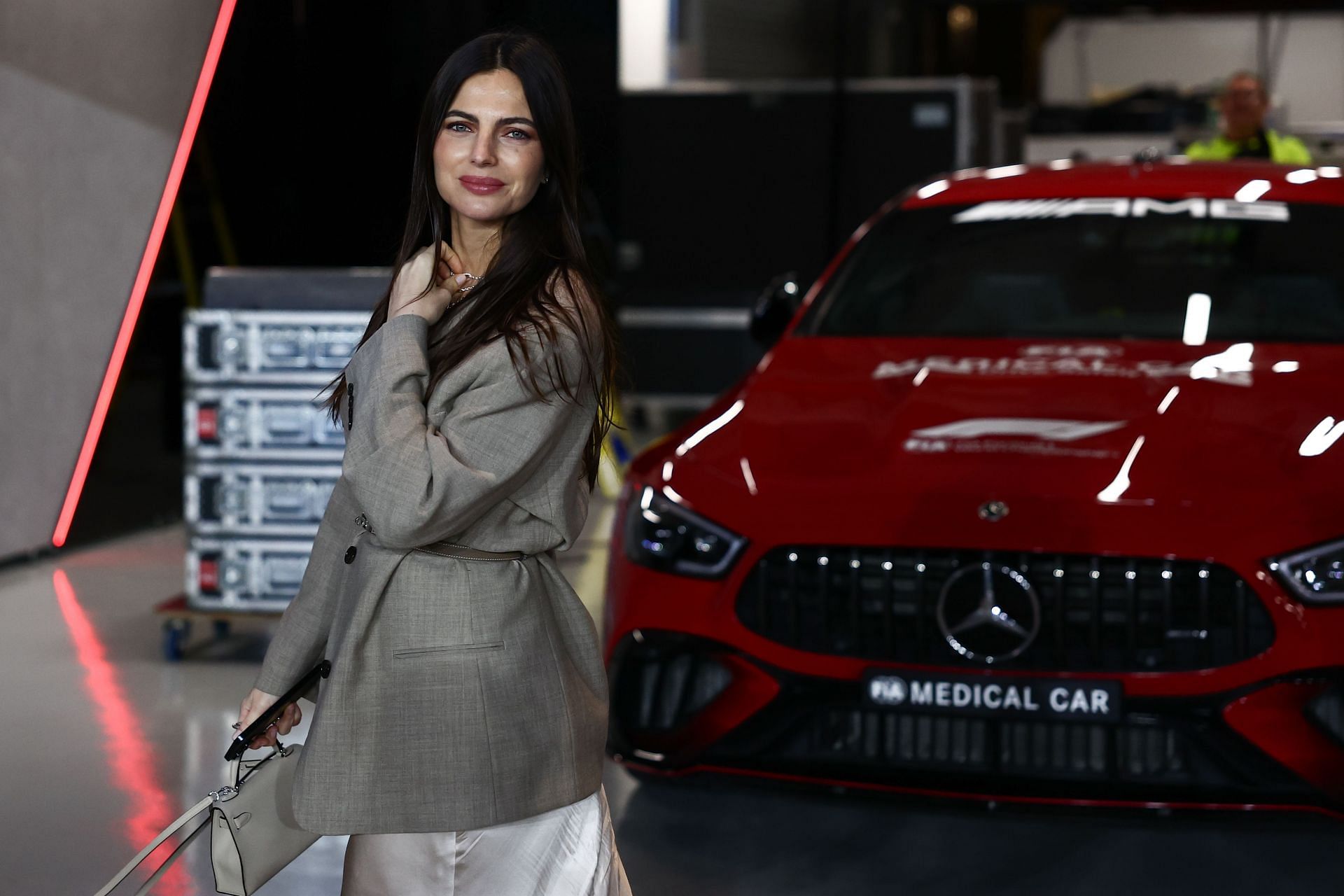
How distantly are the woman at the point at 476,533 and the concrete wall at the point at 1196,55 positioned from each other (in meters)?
16.3

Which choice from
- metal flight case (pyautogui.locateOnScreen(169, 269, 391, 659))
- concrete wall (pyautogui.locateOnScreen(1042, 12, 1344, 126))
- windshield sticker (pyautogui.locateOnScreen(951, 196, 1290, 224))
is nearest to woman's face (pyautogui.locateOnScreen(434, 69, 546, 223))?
windshield sticker (pyautogui.locateOnScreen(951, 196, 1290, 224))

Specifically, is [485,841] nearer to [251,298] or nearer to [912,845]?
[912,845]

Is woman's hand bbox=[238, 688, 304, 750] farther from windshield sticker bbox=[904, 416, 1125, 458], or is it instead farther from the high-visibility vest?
the high-visibility vest

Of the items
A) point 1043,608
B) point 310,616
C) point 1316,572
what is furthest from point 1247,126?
point 310,616

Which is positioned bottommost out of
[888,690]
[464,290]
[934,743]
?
[934,743]

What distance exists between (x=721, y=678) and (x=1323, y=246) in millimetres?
2022

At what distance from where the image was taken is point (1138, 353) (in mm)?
3805

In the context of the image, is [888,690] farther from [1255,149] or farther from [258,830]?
[1255,149]

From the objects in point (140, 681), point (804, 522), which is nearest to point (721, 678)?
point (804, 522)

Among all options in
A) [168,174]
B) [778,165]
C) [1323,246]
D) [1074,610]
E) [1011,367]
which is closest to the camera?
[1074,610]

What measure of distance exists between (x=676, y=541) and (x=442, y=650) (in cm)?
144

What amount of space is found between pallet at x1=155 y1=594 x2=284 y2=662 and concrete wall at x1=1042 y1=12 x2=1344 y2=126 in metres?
14.1

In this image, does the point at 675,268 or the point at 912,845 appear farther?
the point at 675,268

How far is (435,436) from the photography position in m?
1.78
